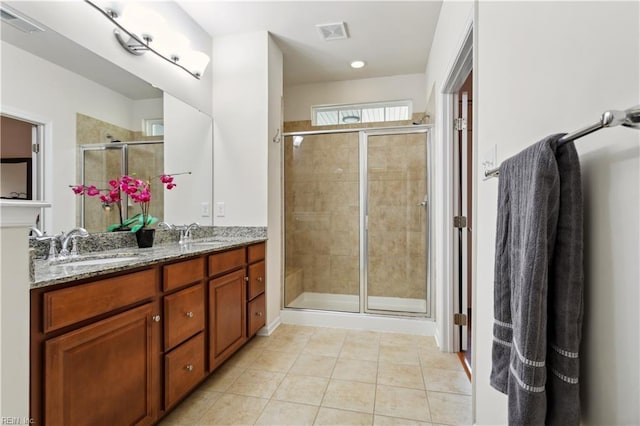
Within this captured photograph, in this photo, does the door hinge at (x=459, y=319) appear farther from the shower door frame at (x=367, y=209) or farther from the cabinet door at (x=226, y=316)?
the cabinet door at (x=226, y=316)

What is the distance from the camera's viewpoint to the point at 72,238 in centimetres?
164

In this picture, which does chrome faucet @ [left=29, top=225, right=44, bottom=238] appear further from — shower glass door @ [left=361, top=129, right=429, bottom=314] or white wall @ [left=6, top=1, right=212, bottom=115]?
shower glass door @ [left=361, top=129, right=429, bottom=314]

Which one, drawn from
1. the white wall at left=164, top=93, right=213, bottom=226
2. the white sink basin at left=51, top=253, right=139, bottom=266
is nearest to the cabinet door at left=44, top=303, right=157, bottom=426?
the white sink basin at left=51, top=253, right=139, bottom=266

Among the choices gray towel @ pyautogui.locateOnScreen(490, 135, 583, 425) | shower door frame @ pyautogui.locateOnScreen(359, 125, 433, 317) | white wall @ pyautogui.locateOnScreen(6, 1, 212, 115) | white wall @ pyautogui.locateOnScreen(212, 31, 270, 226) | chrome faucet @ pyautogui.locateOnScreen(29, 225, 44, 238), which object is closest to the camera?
gray towel @ pyautogui.locateOnScreen(490, 135, 583, 425)

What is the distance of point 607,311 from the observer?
60 cm

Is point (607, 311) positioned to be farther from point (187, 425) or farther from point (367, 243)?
point (367, 243)

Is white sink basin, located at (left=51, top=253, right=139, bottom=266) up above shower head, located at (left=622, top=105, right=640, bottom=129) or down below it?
below

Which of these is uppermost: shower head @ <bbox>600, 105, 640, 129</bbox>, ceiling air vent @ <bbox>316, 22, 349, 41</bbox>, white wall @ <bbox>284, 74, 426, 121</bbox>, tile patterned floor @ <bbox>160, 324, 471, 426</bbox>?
ceiling air vent @ <bbox>316, 22, 349, 41</bbox>

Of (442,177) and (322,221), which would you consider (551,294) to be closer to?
(442,177)

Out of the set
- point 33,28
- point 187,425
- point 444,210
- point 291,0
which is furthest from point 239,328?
point 291,0

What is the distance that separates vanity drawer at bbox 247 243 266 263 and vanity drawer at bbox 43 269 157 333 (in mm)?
1002

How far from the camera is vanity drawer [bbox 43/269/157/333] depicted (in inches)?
39.7

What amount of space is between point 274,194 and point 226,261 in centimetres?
98

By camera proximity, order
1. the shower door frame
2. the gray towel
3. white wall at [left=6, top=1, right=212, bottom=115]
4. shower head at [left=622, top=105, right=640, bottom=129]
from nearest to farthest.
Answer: shower head at [left=622, top=105, right=640, bottom=129] < the gray towel < white wall at [left=6, top=1, right=212, bottom=115] < the shower door frame
